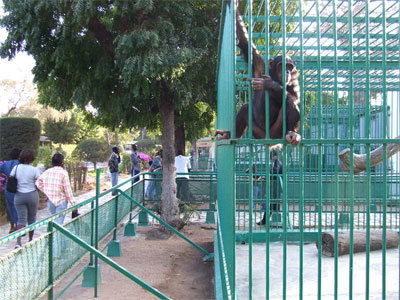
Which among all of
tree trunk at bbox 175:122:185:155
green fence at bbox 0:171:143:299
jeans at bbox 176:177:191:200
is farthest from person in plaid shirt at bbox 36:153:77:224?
tree trunk at bbox 175:122:185:155

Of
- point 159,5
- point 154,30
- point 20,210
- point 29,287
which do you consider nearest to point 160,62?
point 154,30

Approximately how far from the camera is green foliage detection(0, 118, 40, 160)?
41.5ft

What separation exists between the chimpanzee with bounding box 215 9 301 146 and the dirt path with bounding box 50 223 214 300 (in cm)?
282

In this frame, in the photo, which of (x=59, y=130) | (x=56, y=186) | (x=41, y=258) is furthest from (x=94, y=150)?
(x=41, y=258)

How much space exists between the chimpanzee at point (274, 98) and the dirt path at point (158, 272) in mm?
2821

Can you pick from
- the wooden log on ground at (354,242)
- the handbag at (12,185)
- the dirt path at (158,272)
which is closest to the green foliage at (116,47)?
the handbag at (12,185)

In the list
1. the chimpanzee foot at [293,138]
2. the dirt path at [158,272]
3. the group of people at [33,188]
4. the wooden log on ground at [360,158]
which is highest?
the chimpanzee foot at [293,138]

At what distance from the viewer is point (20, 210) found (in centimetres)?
598

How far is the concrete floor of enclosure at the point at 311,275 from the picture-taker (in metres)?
3.82

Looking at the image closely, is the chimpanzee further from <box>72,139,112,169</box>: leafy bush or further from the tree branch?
<box>72,139,112,169</box>: leafy bush

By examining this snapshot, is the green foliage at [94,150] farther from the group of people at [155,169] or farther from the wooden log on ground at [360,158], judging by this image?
the wooden log on ground at [360,158]

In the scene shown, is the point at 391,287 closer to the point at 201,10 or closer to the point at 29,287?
the point at 29,287

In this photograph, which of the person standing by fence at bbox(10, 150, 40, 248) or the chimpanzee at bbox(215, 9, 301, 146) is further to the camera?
the person standing by fence at bbox(10, 150, 40, 248)

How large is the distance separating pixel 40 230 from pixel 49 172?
2.73 m
